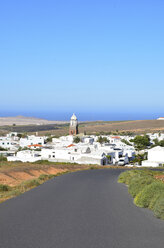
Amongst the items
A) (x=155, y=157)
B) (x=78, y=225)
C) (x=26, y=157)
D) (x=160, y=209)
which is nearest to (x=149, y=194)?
(x=160, y=209)

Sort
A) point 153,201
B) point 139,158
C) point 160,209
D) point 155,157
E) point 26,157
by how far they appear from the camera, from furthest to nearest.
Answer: point 139,158 < point 26,157 < point 155,157 < point 153,201 < point 160,209

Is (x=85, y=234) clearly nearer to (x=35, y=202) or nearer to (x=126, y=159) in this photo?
(x=35, y=202)

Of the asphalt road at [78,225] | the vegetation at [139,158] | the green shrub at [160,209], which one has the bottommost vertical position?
the vegetation at [139,158]

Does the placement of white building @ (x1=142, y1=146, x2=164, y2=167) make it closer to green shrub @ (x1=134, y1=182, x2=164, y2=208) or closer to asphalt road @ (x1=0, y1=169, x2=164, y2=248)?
asphalt road @ (x1=0, y1=169, x2=164, y2=248)

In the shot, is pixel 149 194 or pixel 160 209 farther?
pixel 149 194

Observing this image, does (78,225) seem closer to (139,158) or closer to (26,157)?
(26,157)

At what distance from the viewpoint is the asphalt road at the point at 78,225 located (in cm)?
842

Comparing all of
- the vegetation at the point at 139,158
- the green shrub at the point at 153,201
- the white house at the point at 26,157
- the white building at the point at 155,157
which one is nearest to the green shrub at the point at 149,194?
the green shrub at the point at 153,201

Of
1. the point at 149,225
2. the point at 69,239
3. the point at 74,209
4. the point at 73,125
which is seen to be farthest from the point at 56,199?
the point at 73,125

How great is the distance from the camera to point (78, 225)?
1030 centimetres

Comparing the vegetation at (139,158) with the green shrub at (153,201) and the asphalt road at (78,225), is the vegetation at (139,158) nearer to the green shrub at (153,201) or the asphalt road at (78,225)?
the asphalt road at (78,225)

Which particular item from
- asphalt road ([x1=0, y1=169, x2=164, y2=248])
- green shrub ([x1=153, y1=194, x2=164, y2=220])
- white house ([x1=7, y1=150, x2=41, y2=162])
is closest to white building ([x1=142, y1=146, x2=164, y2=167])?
white house ([x1=7, y1=150, x2=41, y2=162])

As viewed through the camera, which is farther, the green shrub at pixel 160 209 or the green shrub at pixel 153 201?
the green shrub at pixel 153 201

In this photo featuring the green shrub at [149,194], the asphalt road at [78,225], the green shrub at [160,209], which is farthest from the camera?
the green shrub at [149,194]
